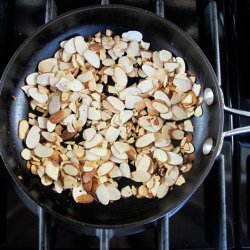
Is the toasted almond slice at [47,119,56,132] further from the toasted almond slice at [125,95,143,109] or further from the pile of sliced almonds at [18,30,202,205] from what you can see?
the toasted almond slice at [125,95,143,109]

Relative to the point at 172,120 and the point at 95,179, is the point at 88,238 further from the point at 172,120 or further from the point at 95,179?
the point at 172,120

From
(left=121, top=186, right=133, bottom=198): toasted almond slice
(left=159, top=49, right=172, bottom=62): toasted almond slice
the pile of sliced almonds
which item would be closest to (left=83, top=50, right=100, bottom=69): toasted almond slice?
the pile of sliced almonds

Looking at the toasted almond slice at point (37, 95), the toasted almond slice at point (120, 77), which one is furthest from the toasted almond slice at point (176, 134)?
the toasted almond slice at point (37, 95)

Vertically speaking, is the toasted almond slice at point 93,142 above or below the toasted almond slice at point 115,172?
above

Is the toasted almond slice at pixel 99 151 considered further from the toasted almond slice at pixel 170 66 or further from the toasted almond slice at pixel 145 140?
the toasted almond slice at pixel 170 66

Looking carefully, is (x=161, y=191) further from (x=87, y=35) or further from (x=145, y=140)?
(x=87, y=35)

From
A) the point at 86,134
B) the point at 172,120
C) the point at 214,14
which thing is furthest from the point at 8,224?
the point at 214,14
